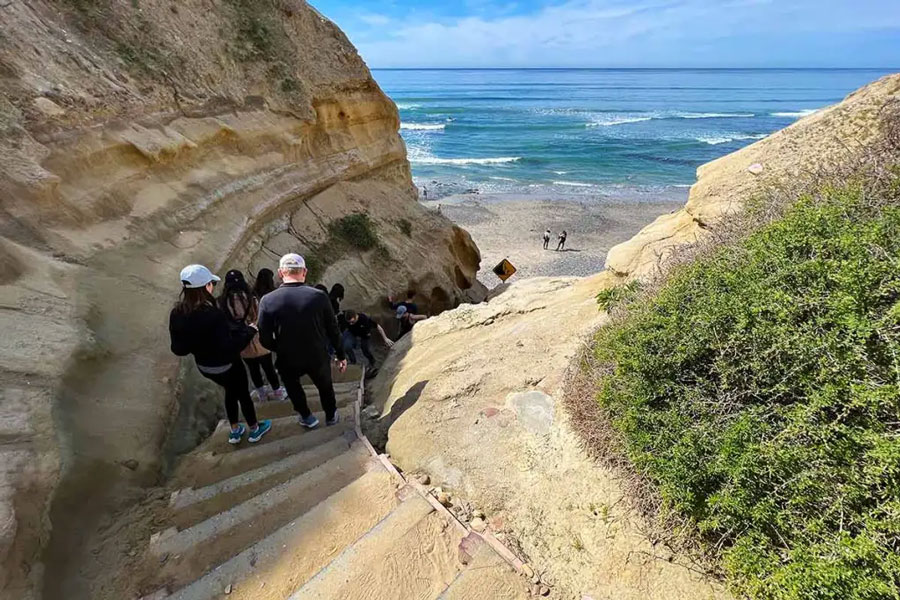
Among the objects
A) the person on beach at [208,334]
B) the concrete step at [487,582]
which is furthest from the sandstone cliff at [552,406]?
the person on beach at [208,334]

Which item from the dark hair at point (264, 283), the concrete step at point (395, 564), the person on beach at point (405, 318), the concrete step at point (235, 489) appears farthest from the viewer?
the person on beach at point (405, 318)

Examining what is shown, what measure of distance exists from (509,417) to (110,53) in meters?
8.46

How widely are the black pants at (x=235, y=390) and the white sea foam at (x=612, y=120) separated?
218 ft

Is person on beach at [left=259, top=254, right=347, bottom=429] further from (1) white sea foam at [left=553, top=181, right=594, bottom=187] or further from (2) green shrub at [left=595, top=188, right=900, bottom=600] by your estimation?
(1) white sea foam at [left=553, top=181, right=594, bottom=187]

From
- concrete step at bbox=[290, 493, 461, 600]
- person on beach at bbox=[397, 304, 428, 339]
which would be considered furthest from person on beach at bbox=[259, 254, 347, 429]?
person on beach at bbox=[397, 304, 428, 339]

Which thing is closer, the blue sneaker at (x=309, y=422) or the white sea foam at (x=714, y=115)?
the blue sneaker at (x=309, y=422)

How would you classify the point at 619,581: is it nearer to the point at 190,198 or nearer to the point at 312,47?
the point at 190,198

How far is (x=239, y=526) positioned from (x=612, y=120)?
75117 mm

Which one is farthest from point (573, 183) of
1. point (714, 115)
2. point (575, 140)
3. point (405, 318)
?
point (714, 115)

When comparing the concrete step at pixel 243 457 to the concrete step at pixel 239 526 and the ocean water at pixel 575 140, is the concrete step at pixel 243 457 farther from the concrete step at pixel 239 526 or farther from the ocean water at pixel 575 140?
the ocean water at pixel 575 140

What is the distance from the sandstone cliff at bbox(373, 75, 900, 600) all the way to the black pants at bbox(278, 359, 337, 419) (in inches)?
22.5

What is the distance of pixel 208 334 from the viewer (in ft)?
13.1

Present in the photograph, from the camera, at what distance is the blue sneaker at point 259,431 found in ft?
15.1

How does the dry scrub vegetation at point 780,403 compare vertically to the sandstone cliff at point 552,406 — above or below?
above
